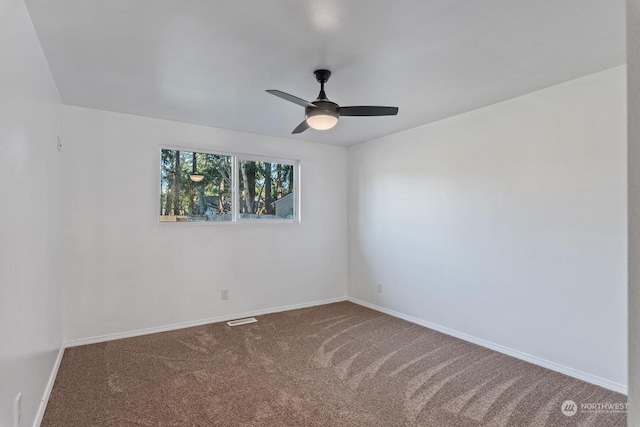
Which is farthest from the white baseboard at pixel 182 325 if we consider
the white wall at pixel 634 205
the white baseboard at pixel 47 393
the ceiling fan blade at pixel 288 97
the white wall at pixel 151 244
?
the white wall at pixel 634 205

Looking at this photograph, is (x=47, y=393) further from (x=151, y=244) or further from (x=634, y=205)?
(x=634, y=205)

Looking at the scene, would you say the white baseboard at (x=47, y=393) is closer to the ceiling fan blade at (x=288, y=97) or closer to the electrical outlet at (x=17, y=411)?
the electrical outlet at (x=17, y=411)

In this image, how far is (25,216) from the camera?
184 centimetres

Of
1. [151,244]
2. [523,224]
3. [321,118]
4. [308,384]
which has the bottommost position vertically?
[308,384]

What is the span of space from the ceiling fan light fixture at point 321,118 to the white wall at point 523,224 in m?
1.79

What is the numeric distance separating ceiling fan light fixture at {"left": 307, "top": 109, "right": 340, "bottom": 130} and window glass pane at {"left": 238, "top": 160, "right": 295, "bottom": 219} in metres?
2.13

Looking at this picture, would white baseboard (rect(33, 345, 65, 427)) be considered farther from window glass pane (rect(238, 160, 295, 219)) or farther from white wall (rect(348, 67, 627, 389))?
white wall (rect(348, 67, 627, 389))

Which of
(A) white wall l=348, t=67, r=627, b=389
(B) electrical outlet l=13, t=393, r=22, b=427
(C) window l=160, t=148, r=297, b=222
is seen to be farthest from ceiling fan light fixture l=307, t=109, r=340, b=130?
(B) electrical outlet l=13, t=393, r=22, b=427

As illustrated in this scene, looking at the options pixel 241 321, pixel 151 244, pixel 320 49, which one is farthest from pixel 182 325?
pixel 320 49

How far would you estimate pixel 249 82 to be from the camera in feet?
9.30

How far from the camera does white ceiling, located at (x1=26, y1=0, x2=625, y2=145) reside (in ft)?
6.16

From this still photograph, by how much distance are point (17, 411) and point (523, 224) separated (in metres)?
3.76

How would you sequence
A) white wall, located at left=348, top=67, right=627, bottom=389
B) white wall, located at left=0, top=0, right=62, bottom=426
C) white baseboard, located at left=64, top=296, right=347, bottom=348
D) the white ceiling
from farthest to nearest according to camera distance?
white baseboard, located at left=64, top=296, right=347, bottom=348 → white wall, located at left=348, top=67, right=627, bottom=389 → the white ceiling → white wall, located at left=0, top=0, right=62, bottom=426

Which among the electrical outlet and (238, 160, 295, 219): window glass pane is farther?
(238, 160, 295, 219): window glass pane
